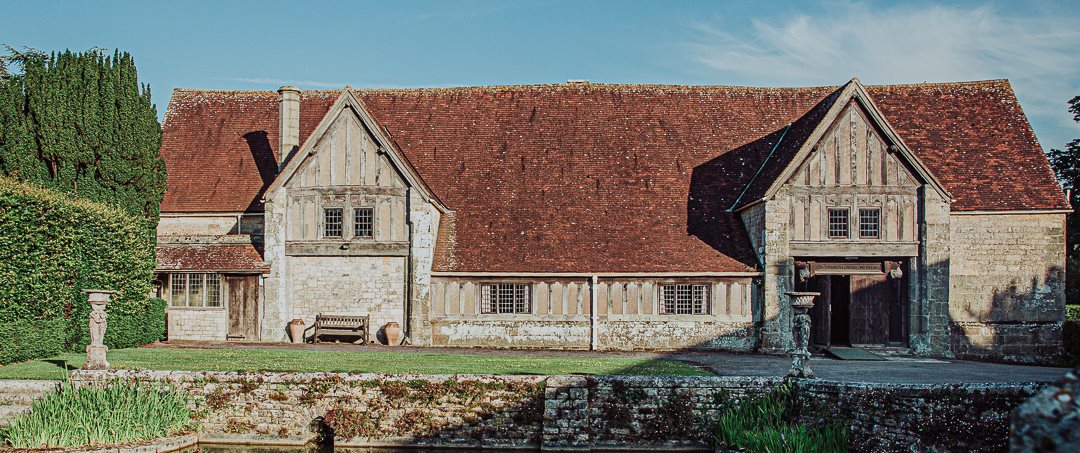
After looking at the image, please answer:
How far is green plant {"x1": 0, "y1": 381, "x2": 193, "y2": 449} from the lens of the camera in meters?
14.8

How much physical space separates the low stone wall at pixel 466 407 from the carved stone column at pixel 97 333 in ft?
2.36

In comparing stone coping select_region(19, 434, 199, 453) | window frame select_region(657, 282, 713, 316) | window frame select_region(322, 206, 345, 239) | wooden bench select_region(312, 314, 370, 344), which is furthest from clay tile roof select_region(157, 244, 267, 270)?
window frame select_region(657, 282, 713, 316)

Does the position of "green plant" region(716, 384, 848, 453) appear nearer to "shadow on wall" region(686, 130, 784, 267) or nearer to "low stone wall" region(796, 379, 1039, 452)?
"low stone wall" region(796, 379, 1039, 452)

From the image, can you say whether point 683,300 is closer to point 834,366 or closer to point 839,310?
point 834,366

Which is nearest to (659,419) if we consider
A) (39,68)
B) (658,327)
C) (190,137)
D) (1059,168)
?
(658,327)

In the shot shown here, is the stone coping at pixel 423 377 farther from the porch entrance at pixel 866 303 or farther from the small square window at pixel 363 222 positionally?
the small square window at pixel 363 222

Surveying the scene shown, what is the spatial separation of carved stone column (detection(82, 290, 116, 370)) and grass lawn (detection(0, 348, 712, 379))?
1.41ft

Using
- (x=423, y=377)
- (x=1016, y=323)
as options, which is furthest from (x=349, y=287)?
(x=1016, y=323)

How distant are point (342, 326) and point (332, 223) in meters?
3.05

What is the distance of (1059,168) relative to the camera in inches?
1503

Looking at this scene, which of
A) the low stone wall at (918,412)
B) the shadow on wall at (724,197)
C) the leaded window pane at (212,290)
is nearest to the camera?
the low stone wall at (918,412)

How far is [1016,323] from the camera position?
84.5ft

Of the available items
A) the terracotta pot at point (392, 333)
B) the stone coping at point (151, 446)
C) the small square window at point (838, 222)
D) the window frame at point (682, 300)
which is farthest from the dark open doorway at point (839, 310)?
the stone coping at point (151, 446)

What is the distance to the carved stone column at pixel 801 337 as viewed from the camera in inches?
650
